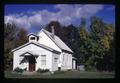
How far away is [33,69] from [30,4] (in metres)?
0.94

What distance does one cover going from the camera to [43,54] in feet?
18.5

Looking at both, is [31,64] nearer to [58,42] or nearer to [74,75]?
[58,42]

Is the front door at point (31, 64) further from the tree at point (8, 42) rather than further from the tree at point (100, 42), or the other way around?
the tree at point (100, 42)

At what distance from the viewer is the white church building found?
561 centimetres

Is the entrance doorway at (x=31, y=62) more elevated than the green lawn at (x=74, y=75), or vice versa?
the entrance doorway at (x=31, y=62)

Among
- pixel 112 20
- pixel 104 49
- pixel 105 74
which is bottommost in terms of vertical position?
pixel 105 74

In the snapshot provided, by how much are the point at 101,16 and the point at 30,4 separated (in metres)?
1.04

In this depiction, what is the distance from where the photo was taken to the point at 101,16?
561 cm

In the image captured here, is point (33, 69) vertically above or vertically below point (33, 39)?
below

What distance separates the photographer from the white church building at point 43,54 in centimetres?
561

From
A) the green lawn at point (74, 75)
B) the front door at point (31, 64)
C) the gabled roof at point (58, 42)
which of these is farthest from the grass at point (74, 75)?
the gabled roof at point (58, 42)

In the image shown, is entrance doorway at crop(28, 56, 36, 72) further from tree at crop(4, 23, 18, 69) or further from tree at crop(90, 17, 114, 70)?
tree at crop(90, 17, 114, 70)
